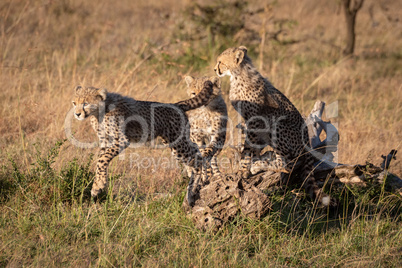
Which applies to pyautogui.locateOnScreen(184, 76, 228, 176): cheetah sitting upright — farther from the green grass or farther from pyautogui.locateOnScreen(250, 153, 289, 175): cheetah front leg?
the green grass

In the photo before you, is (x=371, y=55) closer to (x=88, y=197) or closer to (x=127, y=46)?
(x=127, y=46)

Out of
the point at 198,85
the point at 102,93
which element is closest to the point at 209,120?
the point at 198,85

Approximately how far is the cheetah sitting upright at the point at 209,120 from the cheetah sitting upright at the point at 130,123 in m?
0.60

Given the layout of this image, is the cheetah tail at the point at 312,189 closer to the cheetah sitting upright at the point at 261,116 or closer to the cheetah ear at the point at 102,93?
the cheetah sitting upright at the point at 261,116

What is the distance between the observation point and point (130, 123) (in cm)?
464

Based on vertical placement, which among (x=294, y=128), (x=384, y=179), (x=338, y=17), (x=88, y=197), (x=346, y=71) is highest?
(x=338, y=17)

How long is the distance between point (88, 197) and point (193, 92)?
71.8 inches

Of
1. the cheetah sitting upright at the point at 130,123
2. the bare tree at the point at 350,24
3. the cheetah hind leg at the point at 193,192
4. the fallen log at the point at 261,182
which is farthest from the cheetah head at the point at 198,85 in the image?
the bare tree at the point at 350,24

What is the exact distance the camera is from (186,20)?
955 centimetres

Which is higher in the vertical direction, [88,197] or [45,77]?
[45,77]

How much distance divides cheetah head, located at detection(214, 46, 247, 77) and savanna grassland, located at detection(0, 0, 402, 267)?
3.00 feet

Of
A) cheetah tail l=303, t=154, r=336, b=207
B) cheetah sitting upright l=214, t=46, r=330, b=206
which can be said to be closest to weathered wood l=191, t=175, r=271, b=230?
cheetah tail l=303, t=154, r=336, b=207

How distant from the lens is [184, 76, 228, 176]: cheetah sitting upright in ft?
18.1

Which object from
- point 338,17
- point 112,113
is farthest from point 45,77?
point 338,17
